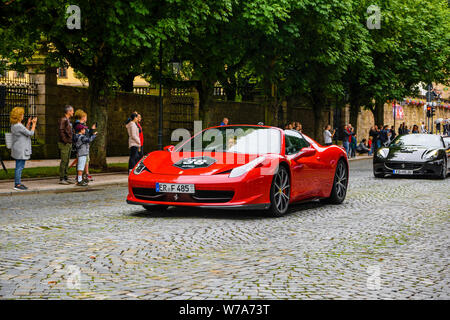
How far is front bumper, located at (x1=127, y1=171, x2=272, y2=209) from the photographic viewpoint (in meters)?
9.43

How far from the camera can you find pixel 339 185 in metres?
12.4

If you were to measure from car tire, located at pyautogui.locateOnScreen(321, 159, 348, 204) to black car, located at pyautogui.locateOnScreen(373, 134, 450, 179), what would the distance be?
285 inches

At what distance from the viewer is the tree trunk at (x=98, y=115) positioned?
2061cm

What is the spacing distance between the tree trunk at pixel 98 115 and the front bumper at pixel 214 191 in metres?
11.3

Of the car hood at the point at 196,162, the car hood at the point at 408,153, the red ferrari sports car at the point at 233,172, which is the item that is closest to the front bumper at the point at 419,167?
the car hood at the point at 408,153

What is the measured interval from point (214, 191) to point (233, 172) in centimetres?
38

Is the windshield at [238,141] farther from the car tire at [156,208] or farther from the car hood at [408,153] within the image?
the car hood at [408,153]

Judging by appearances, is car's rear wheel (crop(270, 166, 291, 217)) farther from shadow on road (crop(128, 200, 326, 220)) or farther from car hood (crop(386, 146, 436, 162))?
car hood (crop(386, 146, 436, 162))

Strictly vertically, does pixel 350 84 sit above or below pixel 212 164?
above

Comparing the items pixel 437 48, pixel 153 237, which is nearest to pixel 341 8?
pixel 437 48

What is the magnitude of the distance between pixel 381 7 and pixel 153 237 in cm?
2804

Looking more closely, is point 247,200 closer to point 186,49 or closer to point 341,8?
point 186,49

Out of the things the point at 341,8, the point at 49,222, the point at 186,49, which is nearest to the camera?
the point at 49,222

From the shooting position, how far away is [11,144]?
586 inches
